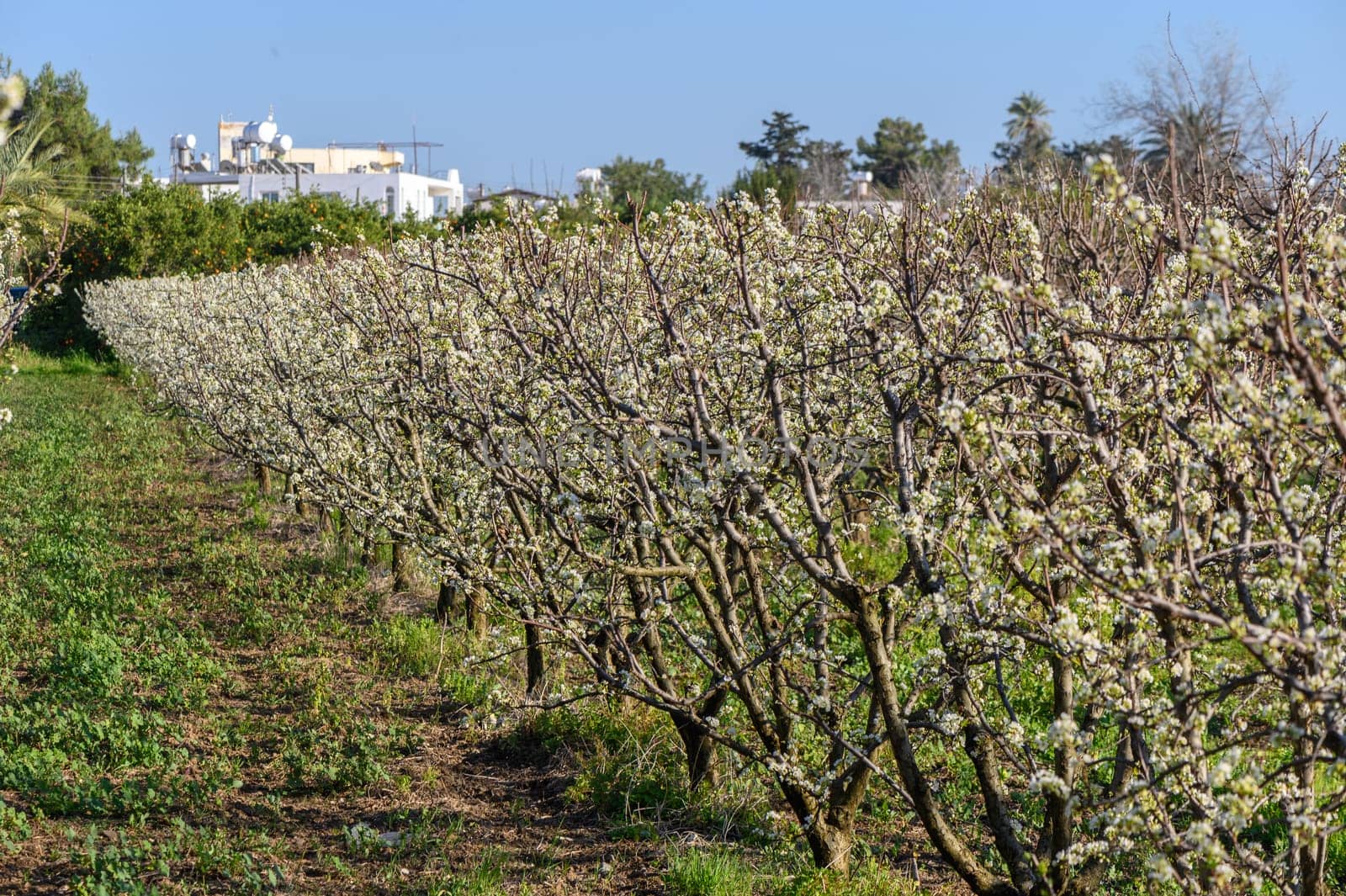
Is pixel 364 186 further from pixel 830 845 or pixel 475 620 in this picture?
pixel 830 845

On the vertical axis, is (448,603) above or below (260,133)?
below

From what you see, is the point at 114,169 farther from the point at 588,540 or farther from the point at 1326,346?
the point at 1326,346

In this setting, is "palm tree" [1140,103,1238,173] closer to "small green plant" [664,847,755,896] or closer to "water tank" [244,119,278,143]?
"small green plant" [664,847,755,896]

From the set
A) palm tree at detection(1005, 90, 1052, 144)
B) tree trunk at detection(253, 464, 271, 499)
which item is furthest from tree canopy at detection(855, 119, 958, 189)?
tree trunk at detection(253, 464, 271, 499)

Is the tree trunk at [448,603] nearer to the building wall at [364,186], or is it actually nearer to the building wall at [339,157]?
the building wall at [364,186]

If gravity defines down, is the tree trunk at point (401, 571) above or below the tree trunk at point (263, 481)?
below

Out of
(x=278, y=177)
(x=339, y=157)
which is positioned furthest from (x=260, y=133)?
(x=339, y=157)

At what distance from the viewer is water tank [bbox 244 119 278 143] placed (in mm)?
55000

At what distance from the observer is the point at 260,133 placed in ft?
180

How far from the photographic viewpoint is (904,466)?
3629 millimetres

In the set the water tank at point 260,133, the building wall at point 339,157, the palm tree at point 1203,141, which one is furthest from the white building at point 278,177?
the palm tree at point 1203,141

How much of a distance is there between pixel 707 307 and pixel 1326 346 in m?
3.51

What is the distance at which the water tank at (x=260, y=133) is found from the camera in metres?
55.0

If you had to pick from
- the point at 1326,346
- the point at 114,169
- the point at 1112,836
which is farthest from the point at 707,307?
the point at 114,169
